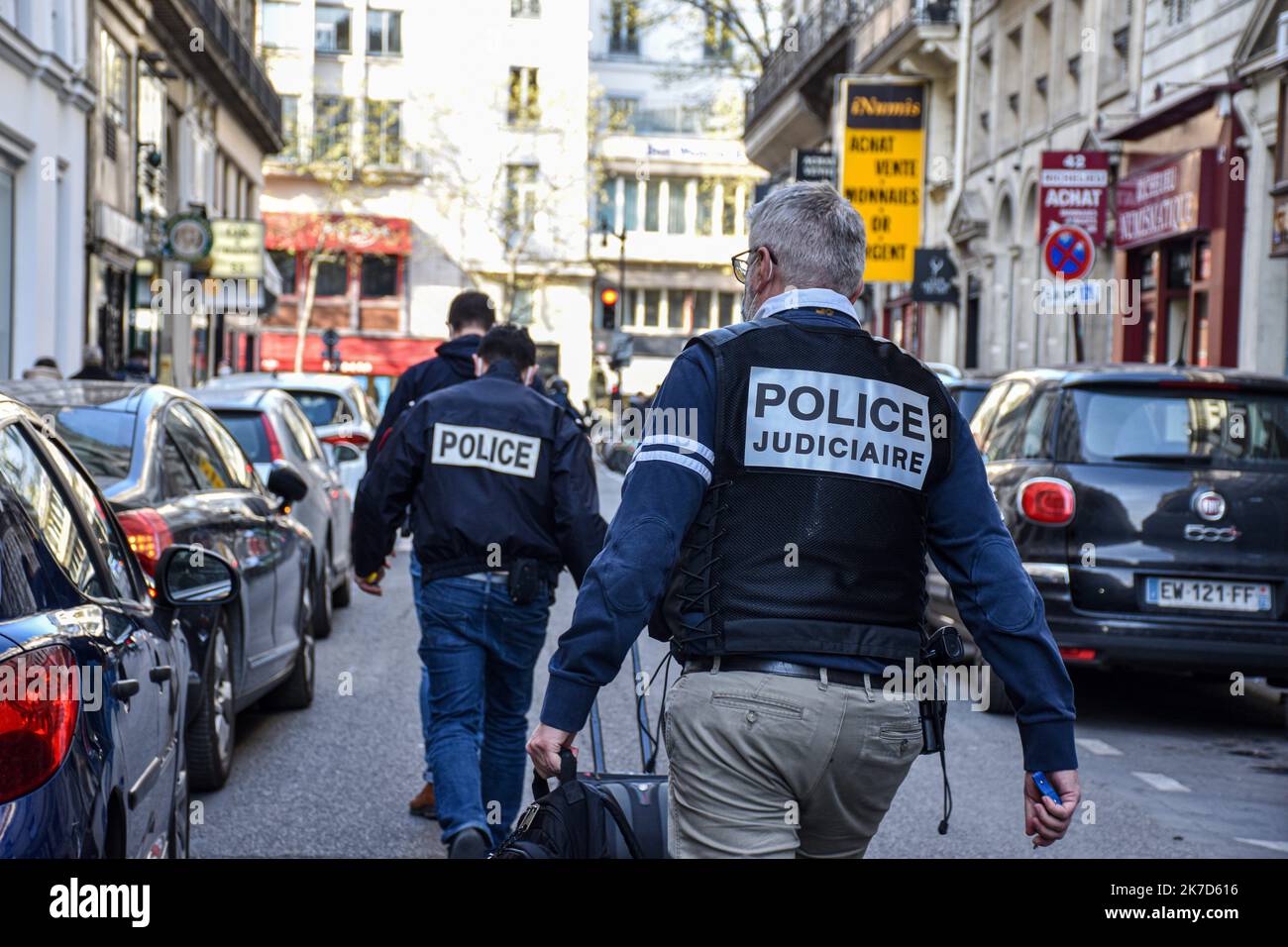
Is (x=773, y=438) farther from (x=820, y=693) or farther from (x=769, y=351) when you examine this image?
(x=820, y=693)

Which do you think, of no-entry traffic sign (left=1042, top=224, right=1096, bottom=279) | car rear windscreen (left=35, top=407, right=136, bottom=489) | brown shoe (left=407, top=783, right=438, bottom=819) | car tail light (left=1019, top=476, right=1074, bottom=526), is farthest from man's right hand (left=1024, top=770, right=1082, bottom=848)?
no-entry traffic sign (left=1042, top=224, right=1096, bottom=279)

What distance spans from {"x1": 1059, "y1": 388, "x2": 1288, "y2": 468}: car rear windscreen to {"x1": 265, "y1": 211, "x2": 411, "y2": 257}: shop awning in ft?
187

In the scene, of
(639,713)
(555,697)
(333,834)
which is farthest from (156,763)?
(333,834)

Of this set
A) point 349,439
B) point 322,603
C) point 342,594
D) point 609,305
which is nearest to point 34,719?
point 322,603

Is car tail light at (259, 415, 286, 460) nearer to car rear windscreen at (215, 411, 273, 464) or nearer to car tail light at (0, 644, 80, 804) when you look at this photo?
car rear windscreen at (215, 411, 273, 464)

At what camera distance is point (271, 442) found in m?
12.0

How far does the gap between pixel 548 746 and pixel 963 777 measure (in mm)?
5005

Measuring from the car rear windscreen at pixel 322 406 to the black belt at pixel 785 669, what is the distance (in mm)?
14211

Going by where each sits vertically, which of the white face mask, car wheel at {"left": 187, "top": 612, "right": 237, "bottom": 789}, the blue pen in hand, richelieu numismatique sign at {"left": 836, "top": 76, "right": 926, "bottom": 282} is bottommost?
car wheel at {"left": 187, "top": 612, "right": 237, "bottom": 789}

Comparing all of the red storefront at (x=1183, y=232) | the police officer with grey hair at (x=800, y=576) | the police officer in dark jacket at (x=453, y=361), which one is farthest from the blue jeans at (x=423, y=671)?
the red storefront at (x=1183, y=232)

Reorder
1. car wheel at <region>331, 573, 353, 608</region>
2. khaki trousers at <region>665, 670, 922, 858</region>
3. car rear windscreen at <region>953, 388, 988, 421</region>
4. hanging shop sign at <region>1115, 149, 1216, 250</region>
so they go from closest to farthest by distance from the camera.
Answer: khaki trousers at <region>665, 670, 922, 858</region>
car rear windscreen at <region>953, 388, 988, 421</region>
car wheel at <region>331, 573, 353, 608</region>
hanging shop sign at <region>1115, 149, 1216, 250</region>

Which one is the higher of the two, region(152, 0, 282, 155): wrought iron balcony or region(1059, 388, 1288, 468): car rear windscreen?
region(152, 0, 282, 155): wrought iron balcony

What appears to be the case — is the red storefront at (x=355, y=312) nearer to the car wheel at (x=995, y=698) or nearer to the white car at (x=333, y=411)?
the white car at (x=333, y=411)

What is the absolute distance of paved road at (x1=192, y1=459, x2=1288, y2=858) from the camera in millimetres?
6637
